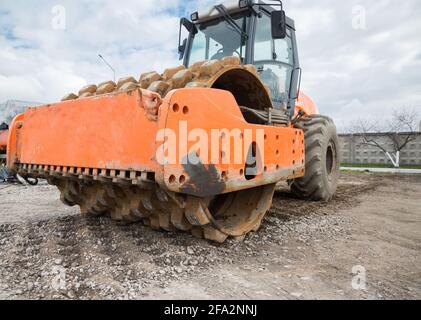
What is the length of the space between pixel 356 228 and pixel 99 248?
2.50 m

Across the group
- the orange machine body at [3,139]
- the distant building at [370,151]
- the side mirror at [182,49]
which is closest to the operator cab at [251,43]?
the side mirror at [182,49]

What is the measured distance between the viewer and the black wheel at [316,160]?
4504 millimetres

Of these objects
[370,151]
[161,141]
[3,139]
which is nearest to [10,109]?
[3,139]

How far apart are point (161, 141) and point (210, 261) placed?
99 cm

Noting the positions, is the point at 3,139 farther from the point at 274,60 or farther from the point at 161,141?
the point at 161,141

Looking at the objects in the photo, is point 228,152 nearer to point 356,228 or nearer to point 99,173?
point 99,173

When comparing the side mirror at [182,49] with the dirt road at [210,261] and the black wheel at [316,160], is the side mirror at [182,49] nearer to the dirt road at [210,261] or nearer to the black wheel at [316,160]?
the black wheel at [316,160]

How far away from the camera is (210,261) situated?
2.47 meters

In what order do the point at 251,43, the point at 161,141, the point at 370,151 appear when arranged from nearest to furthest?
the point at 161,141 < the point at 251,43 < the point at 370,151

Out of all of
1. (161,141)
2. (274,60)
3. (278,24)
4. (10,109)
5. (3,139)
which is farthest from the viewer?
(10,109)

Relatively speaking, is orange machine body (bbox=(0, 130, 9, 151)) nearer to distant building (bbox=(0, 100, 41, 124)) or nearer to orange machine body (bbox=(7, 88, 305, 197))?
distant building (bbox=(0, 100, 41, 124))

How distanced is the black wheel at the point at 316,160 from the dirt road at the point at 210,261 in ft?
2.87

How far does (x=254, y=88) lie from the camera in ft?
Answer: 10.6
